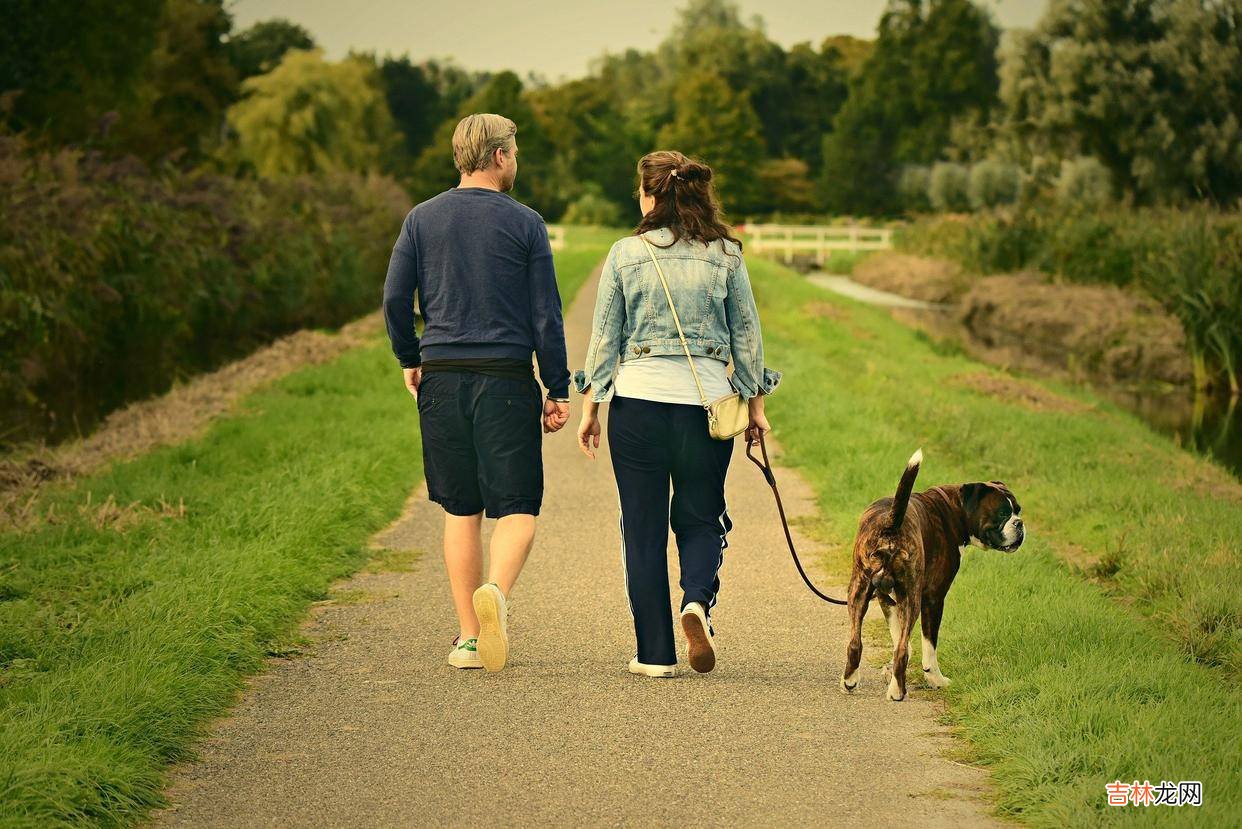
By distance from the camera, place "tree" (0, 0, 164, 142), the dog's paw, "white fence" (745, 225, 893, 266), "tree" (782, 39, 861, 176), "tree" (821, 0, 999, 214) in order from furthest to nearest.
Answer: "tree" (782, 39, 861, 176), "tree" (821, 0, 999, 214), "white fence" (745, 225, 893, 266), "tree" (0, 0, 164, 142), the dog's paw

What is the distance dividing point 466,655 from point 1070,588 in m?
3.32

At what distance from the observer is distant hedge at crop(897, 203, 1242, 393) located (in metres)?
20.4

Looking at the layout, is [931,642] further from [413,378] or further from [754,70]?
[754,70]

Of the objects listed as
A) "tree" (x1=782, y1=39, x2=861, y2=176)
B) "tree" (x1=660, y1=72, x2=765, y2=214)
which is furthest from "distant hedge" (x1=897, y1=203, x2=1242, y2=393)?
"tree" (x1=782, y1=39, x2=861, y2=176)

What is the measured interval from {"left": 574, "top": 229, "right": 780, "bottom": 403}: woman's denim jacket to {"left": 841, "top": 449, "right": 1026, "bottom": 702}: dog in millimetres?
794

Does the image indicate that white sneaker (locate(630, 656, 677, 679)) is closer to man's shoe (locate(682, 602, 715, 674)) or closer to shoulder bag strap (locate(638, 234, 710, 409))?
man's shoe (locate(682, 602, 715, 674))

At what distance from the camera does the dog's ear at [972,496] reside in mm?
5641

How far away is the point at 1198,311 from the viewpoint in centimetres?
2047

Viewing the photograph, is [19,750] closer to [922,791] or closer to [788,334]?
[922,791]

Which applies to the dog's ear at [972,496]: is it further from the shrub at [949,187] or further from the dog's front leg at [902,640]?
the shrub at [949,187]

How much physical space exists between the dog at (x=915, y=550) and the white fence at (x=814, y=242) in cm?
4719

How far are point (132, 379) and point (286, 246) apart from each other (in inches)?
269

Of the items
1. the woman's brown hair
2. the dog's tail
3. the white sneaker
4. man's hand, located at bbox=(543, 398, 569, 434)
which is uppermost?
the woman's brown hair

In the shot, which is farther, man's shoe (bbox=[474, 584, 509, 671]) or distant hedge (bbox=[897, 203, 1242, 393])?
distant hedge (bbox=[897, 203, 1242, 393])
